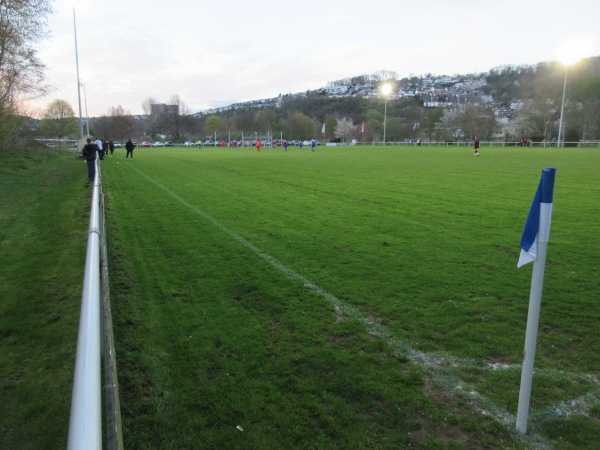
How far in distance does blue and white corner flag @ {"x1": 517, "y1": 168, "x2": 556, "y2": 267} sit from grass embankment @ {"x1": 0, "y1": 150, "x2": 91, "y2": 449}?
11.0 ft

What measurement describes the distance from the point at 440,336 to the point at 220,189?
40.3ft

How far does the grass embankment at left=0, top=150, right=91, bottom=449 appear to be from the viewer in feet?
9.95

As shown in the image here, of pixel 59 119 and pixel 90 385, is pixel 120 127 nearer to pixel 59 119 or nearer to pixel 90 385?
pixel 59 119

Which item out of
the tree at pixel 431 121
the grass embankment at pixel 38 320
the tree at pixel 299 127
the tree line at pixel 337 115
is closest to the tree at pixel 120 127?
the tree line at pixel 337 115

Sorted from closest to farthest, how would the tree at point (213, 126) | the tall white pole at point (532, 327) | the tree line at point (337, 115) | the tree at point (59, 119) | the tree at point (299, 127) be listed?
1. the tall white pole at point (532, 327)
2. the tree line at point (337, 115)
3. the tree at point (59, 119)
4. the tree at point (299, 127)
5. the tree at point (213, 126)

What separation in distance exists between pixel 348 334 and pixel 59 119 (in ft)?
280

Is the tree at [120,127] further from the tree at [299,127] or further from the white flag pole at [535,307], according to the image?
the white flag pole at [535,307]

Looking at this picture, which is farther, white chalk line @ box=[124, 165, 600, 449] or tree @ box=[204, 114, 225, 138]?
tree @ box=[204, 114, 225, 138]

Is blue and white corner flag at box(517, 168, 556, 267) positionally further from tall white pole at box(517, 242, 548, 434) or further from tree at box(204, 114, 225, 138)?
tree at box(204, 114, 225, 138)

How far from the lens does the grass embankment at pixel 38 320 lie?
3.03 m

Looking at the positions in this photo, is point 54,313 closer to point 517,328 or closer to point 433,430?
point 433,430

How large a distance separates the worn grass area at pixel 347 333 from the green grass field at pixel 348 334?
0.05ft

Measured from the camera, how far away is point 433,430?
9.55 ft

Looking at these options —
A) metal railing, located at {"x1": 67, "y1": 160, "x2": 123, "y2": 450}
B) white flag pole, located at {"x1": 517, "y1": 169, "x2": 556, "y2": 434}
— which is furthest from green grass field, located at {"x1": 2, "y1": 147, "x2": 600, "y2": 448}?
metal railing, located at {"x1": 67, "y1": 160, "x2": 123, "y2": 450}
